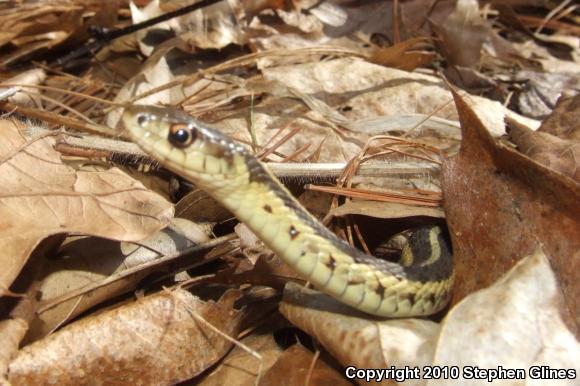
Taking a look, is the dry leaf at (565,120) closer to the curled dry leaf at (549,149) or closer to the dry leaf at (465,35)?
the curled dry leaf at (549,149)

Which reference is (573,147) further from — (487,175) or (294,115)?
(294,115)

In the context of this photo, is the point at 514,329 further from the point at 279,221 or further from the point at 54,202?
the point at 54,202

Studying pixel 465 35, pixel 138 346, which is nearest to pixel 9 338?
pixel 138 346

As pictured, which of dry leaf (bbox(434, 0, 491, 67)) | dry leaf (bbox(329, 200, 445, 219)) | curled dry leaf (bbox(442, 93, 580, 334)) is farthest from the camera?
dry leaf (bbox(434, 0, 491, 67))

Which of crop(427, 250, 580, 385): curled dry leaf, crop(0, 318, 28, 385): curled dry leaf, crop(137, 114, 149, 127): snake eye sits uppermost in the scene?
crop(137, 114, 149, 127): snake eye

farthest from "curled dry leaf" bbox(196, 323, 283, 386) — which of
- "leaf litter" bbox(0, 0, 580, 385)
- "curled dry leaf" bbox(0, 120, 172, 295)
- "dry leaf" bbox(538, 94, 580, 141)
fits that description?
"dry leaf" bbox(538, 94, 580, 141)

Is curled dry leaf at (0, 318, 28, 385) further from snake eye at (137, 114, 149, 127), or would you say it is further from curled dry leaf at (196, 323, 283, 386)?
snake eye at (137, 114, 149, 127)

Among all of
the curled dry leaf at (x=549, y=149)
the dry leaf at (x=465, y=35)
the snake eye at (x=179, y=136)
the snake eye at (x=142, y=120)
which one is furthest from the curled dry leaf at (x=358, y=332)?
the dry leaf at (x=465, y=35)
